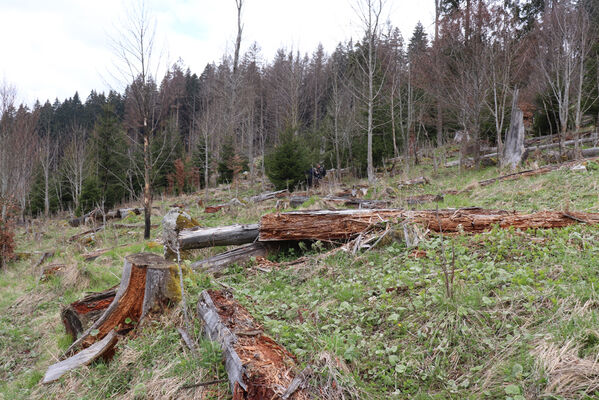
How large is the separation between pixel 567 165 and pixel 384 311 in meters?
9.17

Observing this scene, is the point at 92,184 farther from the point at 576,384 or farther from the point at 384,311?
the point at 576,384

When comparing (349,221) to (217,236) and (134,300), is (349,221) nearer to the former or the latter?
(217,236)

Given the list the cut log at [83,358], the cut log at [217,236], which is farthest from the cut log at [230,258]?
the cut log at [83,358]

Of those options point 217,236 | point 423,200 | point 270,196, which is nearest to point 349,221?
point 217,236

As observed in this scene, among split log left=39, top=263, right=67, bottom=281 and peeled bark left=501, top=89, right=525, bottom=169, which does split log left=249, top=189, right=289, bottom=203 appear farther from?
peeled bark left=501, top=89, right=525, bottom=169

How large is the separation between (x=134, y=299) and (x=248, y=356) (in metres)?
1.85

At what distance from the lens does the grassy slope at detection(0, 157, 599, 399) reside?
2109 millimetres

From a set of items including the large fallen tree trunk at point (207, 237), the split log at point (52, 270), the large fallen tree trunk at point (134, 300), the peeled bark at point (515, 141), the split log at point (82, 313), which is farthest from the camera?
the peeled bark at point (515, 141)

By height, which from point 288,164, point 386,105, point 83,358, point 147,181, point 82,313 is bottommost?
point 83,358

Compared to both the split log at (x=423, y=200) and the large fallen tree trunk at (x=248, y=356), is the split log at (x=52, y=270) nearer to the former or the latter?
the large fallen tree trunk at (x=248, y=356)

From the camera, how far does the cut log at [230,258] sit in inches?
211

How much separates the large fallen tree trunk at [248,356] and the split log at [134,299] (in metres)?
0.67

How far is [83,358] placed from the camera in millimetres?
3064

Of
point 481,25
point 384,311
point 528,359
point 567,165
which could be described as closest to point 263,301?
point 384,311
